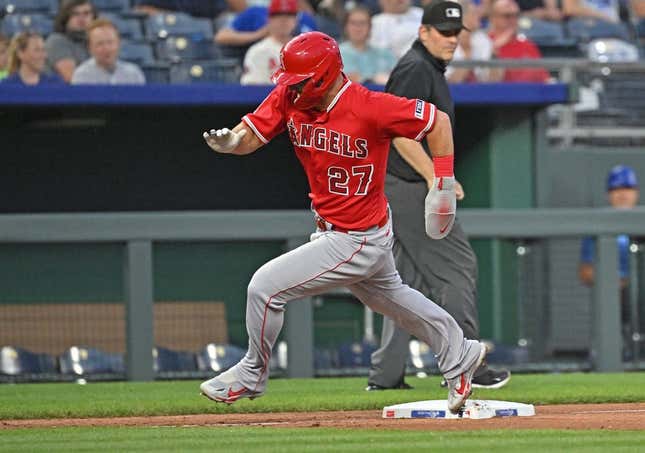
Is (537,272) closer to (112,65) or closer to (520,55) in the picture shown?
(520,55)

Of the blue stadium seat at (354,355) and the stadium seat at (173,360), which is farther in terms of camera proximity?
the blue stadium seat at (354,355)

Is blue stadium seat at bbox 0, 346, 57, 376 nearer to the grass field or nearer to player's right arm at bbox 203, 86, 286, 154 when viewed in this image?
the grass field

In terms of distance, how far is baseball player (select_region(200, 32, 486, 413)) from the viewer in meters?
6.11

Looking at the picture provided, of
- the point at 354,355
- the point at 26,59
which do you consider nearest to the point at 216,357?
the point at 354,355

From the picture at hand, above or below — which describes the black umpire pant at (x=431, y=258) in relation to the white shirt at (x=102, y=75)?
below

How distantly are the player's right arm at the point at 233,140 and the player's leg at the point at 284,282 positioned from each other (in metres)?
0.52

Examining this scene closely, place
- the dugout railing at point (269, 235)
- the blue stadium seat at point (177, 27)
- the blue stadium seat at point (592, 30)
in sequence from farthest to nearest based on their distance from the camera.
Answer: the blue stadium seat at point (592, 30)
the blue stadium seat at point (177, 27)
the dugout railing at point (269, 235)

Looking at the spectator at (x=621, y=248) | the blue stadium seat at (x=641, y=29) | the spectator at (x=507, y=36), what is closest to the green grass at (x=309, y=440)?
the spectator at (x=621, y=248)

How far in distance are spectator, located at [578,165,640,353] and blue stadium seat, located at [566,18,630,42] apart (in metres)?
3.23

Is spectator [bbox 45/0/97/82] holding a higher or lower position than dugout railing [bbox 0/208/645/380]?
higher

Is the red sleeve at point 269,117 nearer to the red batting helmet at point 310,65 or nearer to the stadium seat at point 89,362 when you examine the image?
the red batting helmet at point 310,65

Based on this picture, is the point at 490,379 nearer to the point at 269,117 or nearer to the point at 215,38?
the point at 269,117

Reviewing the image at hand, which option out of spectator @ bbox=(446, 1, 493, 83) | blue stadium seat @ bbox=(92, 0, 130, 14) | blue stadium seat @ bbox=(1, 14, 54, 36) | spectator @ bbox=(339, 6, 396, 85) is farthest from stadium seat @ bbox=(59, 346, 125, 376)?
spectator @ bbox=(446, 1, 493, 83)

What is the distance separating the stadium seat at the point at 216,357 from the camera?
34.2 ft
